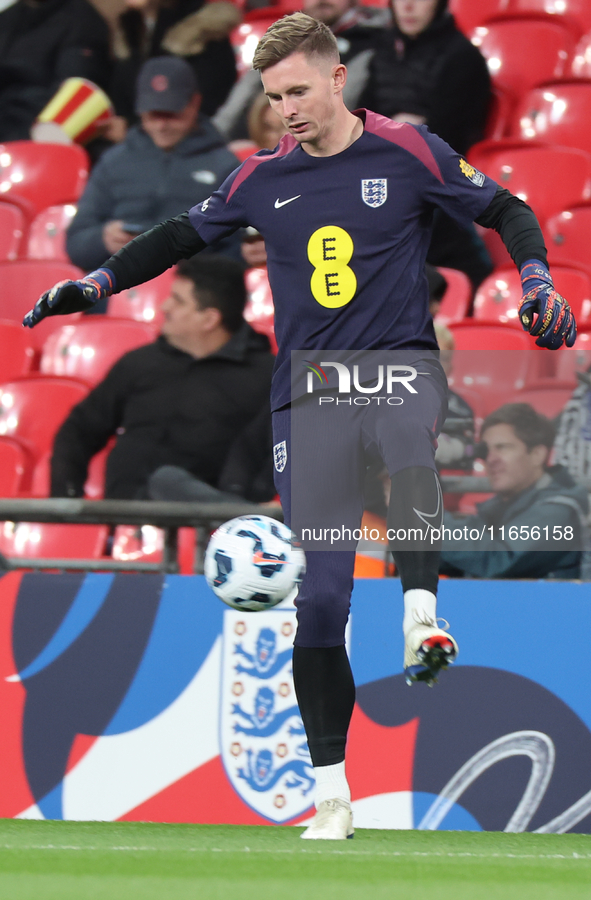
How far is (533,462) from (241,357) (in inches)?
60.6

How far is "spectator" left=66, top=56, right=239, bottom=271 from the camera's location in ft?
21.1

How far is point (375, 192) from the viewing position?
3061 mm

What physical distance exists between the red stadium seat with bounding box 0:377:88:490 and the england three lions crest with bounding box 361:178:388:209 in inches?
121

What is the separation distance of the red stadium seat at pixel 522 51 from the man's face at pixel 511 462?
4.27 metres

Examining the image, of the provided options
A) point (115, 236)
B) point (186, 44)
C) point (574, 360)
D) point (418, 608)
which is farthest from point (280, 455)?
point (186, 44)

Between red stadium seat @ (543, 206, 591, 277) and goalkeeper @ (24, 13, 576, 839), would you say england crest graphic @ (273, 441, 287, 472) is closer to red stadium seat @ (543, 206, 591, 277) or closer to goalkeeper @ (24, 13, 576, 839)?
goalkeeper @ (24, 13, 576, 839)

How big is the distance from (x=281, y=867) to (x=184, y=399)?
9.38ft

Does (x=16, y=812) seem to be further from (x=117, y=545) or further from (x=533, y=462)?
(x=533, y=462)

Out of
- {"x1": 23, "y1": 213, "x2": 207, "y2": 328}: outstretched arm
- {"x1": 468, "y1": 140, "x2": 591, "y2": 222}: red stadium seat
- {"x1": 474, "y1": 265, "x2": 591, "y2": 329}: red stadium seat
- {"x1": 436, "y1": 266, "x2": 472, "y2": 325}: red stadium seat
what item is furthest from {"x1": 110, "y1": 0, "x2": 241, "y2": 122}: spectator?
{"x1": 23, "y1": 213, "x2": 207, "y2": 328}: outstretched arm

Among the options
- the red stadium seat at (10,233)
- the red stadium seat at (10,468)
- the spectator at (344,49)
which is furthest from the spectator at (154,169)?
the red stadium seat at (10,468)

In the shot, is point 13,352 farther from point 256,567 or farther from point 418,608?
point 418,608

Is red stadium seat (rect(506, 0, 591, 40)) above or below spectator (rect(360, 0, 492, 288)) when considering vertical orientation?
above

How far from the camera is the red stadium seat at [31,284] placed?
272 inches

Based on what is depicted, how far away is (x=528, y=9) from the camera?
7.97 metres
